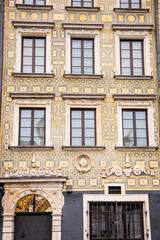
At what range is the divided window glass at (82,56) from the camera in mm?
17109

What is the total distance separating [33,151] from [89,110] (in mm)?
3064

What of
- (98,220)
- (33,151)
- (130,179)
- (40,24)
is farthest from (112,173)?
(40,24)

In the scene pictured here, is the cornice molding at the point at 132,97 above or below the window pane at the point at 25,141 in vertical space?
above

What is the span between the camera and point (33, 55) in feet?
56.1

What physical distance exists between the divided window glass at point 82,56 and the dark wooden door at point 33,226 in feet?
21.5

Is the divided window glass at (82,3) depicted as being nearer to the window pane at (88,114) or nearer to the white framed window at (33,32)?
the white framed window at (33,32)

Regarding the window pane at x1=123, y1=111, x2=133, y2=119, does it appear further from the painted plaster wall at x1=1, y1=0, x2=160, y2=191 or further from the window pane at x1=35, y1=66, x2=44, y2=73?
the window pane at x1=35, y1=66, x2=44, y2=73

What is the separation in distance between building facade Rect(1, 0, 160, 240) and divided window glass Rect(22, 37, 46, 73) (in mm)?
46

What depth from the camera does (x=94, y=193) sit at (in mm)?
15633

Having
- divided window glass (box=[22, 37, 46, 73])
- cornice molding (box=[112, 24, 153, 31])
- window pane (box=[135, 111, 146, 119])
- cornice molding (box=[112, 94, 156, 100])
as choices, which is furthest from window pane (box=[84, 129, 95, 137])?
cornice molding (box=[112, 24, 153, 31])

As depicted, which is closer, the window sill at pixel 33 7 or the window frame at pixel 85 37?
the window frame at pixel 85 37

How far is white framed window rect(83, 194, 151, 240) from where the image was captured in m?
15.3

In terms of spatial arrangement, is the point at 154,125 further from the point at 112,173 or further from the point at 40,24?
the point at 40,24

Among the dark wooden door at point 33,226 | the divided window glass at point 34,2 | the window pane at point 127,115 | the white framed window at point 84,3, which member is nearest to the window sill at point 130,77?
the window pane at point 127,115
